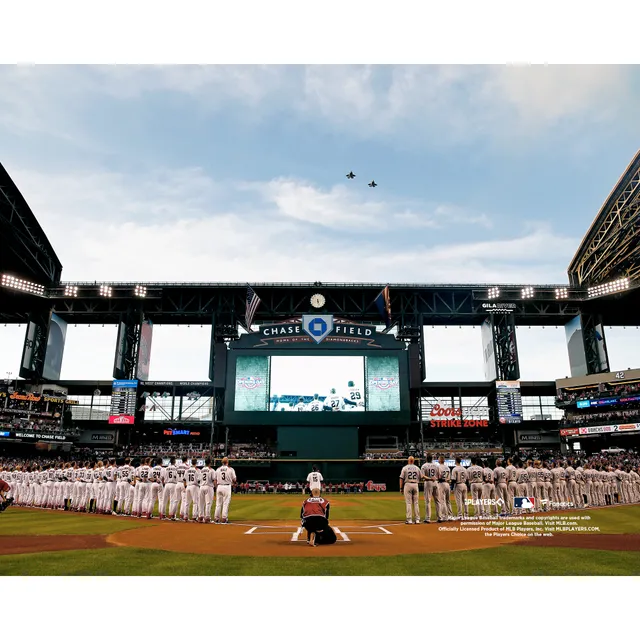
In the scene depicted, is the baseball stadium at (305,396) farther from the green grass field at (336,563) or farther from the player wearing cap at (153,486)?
the green grass field at (336,563)

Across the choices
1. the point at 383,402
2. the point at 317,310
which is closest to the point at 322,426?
the point at 383,402

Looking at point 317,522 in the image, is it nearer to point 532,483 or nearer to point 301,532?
point 301,532

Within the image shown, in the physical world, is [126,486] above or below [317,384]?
below

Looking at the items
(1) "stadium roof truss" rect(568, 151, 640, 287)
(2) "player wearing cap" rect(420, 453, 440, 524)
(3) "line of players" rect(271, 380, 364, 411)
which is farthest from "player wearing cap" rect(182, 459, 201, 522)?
(1) "stadium roof truss" rect(568, 151, 640, 287)

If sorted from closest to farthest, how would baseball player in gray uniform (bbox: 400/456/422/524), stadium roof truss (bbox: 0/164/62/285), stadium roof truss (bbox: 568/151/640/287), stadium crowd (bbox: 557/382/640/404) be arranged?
baseball player in gray uniform (bbox: 400/456/422/524), stadium roof truss (bbox: 568/151/640/287), stadium roof truss (bbox: 0/164/62/285), stadium crowd (bbox: 557/382/640/404)

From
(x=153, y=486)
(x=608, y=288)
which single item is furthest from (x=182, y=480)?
(x=608, y=288)

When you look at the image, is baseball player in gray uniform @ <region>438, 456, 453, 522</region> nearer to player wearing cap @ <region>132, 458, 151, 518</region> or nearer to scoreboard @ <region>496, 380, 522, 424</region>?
player wearing cap @ <region>132, 458, 151, 518</region>

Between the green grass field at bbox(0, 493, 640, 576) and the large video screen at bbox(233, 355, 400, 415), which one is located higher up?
the large video screen at bbox(233, 355, 400, 415)

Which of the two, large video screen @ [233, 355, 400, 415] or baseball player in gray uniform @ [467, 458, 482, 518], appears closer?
baseball player in gray uniform @ [467, 458, 482, 518]
